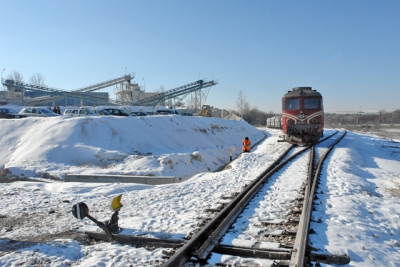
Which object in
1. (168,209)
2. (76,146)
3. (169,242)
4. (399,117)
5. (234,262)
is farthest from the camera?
(399,117)

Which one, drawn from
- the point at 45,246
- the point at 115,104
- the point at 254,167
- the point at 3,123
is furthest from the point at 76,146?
the point at 115,104

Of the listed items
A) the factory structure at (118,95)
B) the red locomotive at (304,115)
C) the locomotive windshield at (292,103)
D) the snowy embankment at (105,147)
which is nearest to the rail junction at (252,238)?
the snowy embankment at (105,147)

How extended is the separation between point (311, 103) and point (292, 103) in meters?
1.17

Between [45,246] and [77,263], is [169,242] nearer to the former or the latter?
[77,263]

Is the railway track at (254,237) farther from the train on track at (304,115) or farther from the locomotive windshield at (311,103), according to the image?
the locomotive windshield at (311,103)

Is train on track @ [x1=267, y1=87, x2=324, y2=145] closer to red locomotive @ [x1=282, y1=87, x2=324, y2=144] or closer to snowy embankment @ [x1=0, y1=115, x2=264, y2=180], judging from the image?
red locomotive @ [x1=282, y1=87, x2=324, y2=144]

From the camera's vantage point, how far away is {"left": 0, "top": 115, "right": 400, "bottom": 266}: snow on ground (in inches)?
202

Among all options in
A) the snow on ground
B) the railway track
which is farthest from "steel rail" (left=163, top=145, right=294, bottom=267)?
the snow on ground

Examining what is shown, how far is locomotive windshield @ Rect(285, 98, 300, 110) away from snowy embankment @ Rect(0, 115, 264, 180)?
5244 millimetres

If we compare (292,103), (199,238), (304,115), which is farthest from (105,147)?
(199,238)

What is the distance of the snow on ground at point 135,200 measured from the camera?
512 cm

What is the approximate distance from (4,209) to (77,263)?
4511 mm

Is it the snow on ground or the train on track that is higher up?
the train on track

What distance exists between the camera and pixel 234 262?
4645 mm
